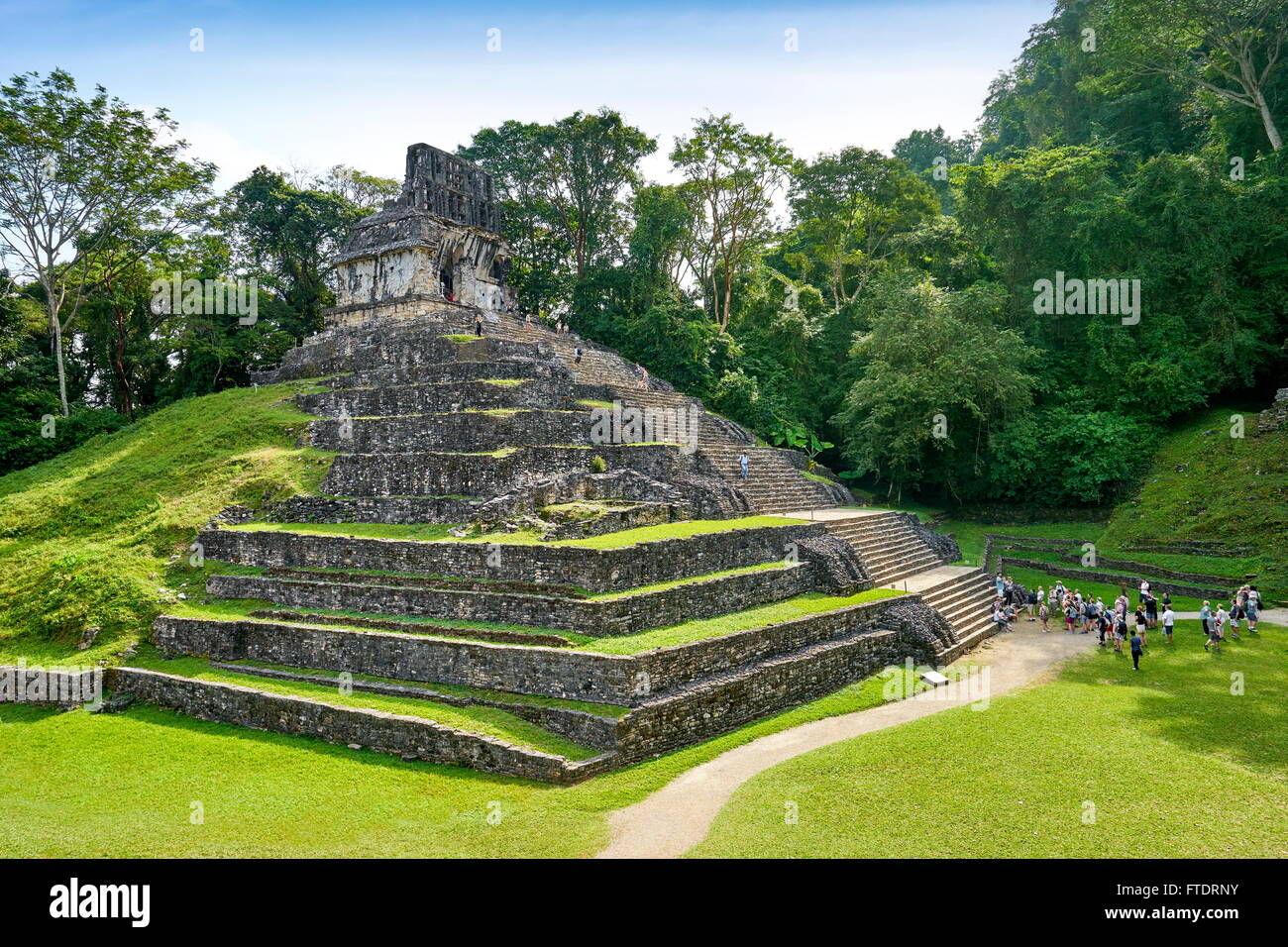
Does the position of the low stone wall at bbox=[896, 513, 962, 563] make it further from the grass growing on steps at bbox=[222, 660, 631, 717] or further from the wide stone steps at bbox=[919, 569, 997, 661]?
the grass growing on steps at bbox=[222, 660, 631, 717]

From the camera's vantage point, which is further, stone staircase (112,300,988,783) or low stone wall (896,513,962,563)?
low stone wall (896,513,962,563)

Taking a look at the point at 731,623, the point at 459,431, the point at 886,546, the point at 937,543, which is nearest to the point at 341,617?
the point at 459,431

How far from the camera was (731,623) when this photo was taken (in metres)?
11.6

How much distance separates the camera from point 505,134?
34.3 metres

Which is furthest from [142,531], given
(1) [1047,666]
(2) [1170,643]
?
(2) [1170,643]

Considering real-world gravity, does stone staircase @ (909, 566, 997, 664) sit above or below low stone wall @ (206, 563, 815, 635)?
below

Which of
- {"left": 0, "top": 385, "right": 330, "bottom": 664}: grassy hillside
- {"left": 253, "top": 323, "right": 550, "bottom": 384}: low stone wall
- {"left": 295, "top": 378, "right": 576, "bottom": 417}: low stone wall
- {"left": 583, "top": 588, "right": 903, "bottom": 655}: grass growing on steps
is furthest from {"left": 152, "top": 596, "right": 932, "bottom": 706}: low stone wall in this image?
{"left": 253, "top": 323, "right": 550, "bottom": 384}: low stone wall

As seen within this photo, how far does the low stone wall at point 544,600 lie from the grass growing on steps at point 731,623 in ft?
0.62

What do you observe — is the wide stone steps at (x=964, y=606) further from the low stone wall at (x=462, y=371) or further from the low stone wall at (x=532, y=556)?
the low stone wall at (x=462, y=371)

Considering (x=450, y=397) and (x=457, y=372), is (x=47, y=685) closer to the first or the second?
(x=450, y=397)

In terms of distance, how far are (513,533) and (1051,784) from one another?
8.84 m

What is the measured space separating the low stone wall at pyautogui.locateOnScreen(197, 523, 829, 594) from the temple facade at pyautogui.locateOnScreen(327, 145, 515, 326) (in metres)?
12.3

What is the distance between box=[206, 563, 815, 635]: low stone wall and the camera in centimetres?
1049

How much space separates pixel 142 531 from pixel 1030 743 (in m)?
16.5
